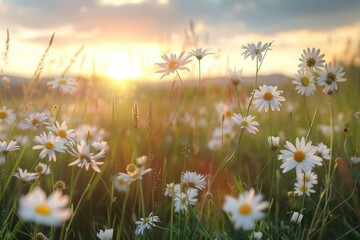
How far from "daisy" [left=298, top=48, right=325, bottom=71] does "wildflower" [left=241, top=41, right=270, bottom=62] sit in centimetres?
14

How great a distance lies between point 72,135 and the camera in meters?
1.56

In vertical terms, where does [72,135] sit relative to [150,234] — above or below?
above

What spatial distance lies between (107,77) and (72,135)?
7.12 ft

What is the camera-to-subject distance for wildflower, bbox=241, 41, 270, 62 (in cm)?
163

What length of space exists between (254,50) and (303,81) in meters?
0.21

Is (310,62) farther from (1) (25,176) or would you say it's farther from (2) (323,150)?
(1) (25,176)

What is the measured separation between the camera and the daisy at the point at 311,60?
1.64m

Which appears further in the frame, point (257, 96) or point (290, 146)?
point (257, 96)

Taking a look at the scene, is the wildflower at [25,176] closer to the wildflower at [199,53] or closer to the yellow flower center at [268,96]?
the wildflower at [199,53]

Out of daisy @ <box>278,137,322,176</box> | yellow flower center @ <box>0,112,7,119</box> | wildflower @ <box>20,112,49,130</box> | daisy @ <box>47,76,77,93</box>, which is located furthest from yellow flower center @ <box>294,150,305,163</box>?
yellow flower center @ <box>0,112,7,119</box>

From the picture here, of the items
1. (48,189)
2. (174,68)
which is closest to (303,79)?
(174,68)

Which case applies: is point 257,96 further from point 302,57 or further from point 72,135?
point 72,135

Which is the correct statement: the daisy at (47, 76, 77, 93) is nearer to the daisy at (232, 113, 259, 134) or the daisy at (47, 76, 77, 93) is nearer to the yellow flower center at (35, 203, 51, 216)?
the daisy at (232, 113, 259, 134)

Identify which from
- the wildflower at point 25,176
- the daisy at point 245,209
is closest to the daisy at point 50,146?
the wildflower at point 25,176
